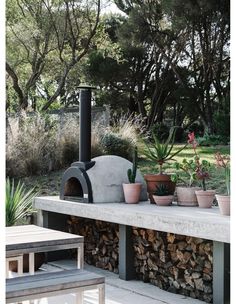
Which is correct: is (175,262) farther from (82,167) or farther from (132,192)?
(82,167)

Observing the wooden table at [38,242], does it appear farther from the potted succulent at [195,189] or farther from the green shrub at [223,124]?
the green shrub at [223,124]

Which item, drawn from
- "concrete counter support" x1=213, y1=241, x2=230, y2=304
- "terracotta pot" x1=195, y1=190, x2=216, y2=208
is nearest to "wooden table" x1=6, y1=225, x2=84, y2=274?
"concrete counter support" x1=213, y1=241, x2=230, y2=304

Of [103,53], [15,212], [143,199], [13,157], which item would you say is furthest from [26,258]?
[103,53]

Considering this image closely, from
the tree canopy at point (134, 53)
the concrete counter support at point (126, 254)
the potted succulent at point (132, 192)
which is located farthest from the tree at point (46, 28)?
the concrete counter support at point (126, 254)

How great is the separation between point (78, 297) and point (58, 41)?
11515mm

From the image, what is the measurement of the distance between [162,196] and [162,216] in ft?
2.39

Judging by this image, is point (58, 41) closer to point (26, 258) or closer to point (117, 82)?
point (117, 82)

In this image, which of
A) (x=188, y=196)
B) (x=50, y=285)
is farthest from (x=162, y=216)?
(x=50, y=285)

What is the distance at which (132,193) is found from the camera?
4789mm

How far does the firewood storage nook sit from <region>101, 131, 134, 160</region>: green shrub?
393 centimetres

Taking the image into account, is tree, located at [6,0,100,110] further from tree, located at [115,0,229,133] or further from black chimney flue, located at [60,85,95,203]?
black chimney flue, located at [60,85,95,203]

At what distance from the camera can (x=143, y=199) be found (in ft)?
16.7

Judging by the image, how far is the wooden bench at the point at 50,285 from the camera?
2.42m

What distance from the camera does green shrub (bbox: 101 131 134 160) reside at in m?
9.24
